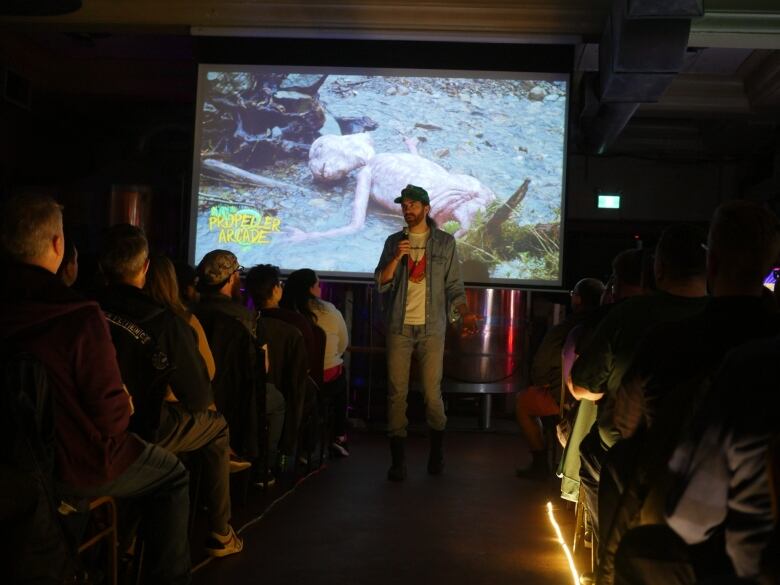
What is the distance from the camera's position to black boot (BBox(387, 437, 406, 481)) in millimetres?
4914

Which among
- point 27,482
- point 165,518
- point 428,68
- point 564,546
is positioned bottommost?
point 564,546

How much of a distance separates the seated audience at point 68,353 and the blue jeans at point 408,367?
269cm

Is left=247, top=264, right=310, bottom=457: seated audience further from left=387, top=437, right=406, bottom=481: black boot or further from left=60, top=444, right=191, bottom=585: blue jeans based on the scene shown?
left=60, top=444, right=191, bottom=585: blue jeans

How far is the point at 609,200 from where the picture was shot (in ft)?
34.5

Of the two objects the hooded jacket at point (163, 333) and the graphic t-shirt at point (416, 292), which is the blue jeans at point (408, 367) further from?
the hooded jacket at point (163, 333)

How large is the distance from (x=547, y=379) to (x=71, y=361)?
117 inches

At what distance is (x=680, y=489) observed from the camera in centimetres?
143

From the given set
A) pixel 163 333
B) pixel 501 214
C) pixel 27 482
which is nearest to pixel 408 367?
pixel 501 214

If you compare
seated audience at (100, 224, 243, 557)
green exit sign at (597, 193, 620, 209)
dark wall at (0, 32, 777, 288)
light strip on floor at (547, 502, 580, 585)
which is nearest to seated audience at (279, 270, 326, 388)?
light strip on floor at (547, 502, 580, 585)

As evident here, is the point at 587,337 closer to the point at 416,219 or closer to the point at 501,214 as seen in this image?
the point at 416,219

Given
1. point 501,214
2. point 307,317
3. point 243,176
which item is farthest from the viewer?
point 243,176

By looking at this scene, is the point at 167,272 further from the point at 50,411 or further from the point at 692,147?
the point at 692,147

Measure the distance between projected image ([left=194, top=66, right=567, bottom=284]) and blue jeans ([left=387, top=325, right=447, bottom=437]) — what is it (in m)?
1.36

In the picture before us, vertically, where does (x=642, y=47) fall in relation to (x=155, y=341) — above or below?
above
